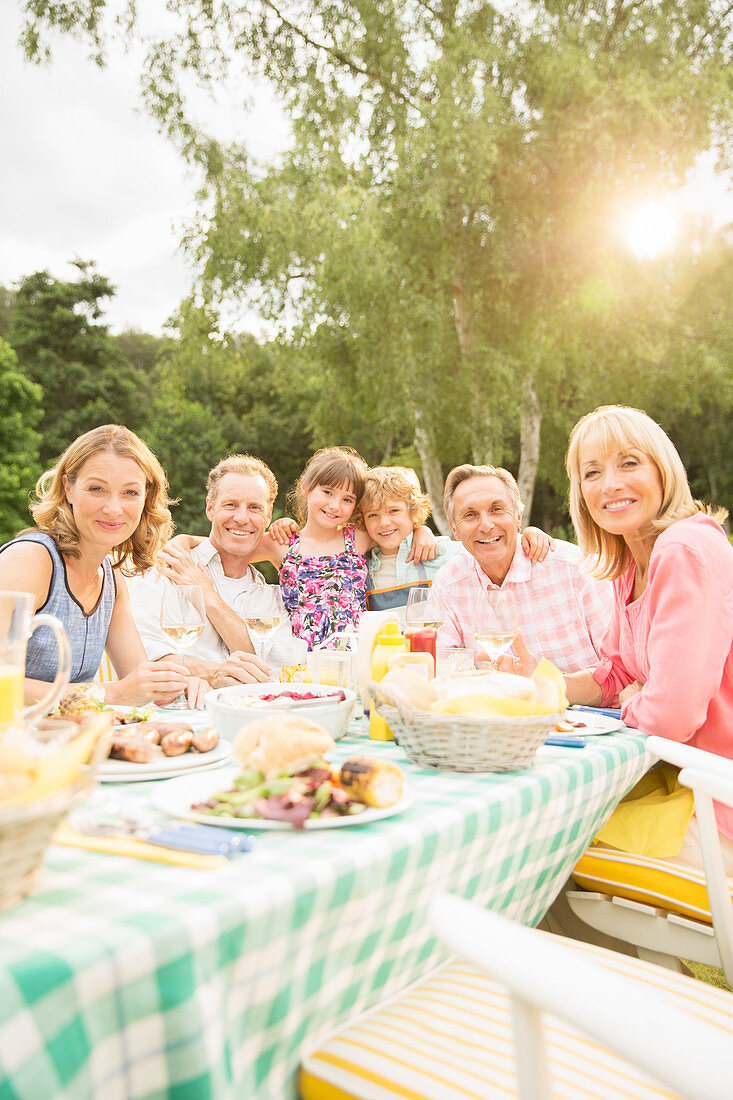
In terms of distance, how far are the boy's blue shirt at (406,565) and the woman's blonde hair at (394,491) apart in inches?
6.9

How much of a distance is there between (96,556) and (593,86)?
1380 cm

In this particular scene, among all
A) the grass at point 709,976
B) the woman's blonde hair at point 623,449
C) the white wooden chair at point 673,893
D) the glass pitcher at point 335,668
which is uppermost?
the woman's blonde hair at point 623,449

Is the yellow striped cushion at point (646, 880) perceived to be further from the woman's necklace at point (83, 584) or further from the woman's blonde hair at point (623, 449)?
the woman's necklace at point (83, 584)

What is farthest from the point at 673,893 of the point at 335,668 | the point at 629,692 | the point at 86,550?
the point at 86,550

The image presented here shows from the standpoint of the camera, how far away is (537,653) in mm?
3635

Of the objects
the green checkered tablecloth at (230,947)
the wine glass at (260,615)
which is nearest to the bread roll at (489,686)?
the green checkered tablecloth at (230,947)

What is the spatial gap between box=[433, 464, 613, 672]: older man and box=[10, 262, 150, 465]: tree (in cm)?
2818

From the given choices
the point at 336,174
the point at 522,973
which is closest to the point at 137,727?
the point at 522,973

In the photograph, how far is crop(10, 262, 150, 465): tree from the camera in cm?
2997

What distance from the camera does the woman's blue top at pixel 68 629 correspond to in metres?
2.76

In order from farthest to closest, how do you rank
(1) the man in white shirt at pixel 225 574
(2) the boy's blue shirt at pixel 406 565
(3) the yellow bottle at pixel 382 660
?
(2) the boy's blue shirt at pixel 406 565, (1) the man in white shirt at pixel 225 574, (3) the yellow bottle at pixel 382 660

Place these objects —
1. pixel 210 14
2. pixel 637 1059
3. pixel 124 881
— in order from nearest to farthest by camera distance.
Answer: pixel 637 1059
pixel 124 881
pixel 210 14

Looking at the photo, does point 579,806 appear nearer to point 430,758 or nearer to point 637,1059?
point 430,758

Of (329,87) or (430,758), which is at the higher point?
(329,87)
